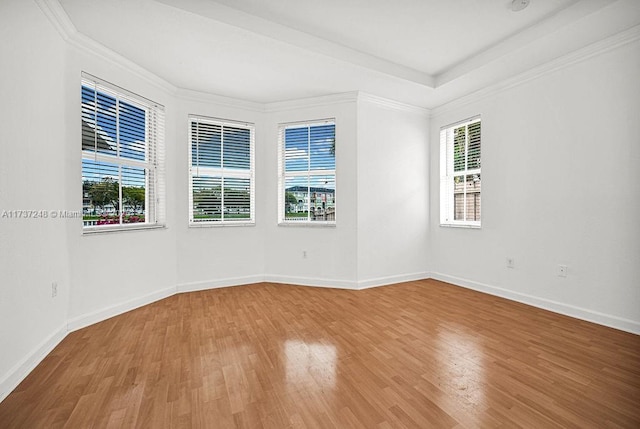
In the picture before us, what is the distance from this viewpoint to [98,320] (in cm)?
297

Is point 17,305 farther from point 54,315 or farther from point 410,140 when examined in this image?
point 410,140

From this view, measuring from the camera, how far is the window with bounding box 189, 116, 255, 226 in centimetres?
418

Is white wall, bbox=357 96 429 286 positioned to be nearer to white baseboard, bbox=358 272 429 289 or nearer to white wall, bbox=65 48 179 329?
white baseboard, bbox=358 272 429 289

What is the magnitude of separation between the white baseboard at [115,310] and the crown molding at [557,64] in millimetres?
4970

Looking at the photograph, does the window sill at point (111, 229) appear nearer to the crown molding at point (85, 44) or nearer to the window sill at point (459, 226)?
the crown molding at point (85, 44)

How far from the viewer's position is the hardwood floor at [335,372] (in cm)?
159

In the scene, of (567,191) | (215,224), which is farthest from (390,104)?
(215,224)

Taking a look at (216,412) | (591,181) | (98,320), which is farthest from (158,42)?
(591,181)

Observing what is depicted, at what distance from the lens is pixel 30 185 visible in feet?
7.07

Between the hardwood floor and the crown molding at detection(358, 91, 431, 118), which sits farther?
the crown molding at detection(358, 91, 431, 118)

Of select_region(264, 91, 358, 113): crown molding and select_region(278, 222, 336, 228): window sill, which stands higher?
select_region(264, 91, 358, 113): crown molding

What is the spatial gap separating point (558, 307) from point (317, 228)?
307 centimetres

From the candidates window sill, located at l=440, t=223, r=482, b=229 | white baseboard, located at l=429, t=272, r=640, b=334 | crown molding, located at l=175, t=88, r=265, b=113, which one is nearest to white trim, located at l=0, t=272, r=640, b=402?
white baseboard, located at l=429, t=272, r=640, b=334

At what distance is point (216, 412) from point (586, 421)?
2.03 metres
